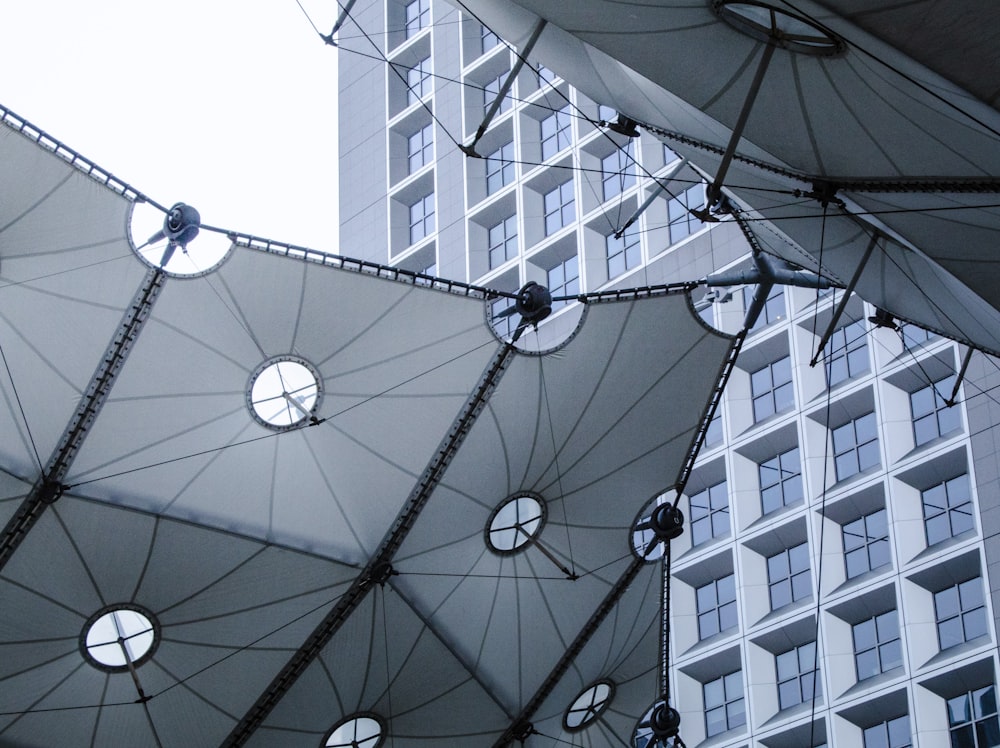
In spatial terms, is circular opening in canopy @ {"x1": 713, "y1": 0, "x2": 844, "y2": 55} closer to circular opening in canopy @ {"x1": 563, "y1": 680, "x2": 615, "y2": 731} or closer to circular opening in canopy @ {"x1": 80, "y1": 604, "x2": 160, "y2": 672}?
circular opening in canopy @ {"x1": 80, "y1": 604, "x2": 160, "y2": 672}

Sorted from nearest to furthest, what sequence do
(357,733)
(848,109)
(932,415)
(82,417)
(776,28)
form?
(776,28) < (848,109) < (82,417) < (357,733) < (932,415)

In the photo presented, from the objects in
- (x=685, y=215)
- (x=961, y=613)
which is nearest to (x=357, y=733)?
(x=961, y=613)

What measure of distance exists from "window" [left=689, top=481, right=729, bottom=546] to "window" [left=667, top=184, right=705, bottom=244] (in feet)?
29.8

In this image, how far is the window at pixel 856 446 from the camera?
144 feet

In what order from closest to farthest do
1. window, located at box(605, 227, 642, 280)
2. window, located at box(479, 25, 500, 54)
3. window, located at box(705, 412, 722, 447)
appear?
window, located at box(705, 412, 722, 447)
window, located at box(605, 227, 642, 280)
window, located at box(479, 25, 500, 54)

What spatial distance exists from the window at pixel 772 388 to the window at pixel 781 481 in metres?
1.53

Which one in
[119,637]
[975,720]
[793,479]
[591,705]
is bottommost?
[119,637]

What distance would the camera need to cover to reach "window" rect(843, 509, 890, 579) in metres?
42.5

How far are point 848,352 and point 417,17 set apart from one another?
29.1 m

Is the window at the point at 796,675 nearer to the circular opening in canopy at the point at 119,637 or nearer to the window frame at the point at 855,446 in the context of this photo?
the window frame at the point at 855,446

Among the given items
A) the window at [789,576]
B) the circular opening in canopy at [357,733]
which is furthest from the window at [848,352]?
the circular opening in canopy at [357,733]

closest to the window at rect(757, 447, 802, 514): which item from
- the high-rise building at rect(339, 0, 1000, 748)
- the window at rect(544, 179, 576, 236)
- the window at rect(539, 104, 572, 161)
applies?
A: the high-rise building at rect(339, 0, 1000, 748)

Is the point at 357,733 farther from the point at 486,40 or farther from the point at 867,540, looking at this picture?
the point at 486,40

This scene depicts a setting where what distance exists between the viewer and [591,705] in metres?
31.1
